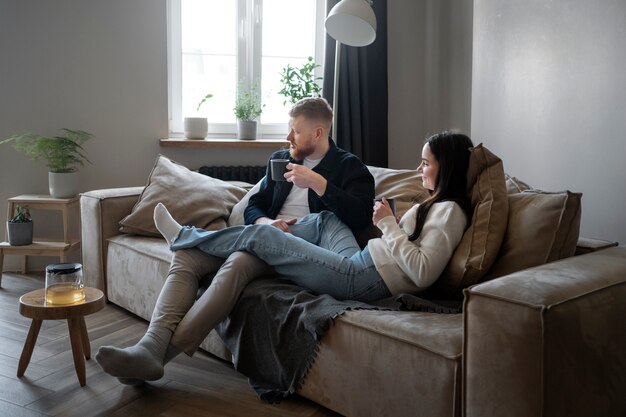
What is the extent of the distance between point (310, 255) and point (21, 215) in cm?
206

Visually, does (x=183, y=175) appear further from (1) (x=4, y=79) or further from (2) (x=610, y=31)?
(2) (x=610, y=31)

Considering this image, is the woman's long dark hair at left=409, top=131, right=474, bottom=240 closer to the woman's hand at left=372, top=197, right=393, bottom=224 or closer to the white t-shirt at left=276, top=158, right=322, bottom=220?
the woman's hand at left=372, top=197, right=393, bottom=224

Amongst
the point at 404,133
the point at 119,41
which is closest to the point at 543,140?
the point at 404,133

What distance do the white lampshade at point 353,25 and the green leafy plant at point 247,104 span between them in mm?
1039

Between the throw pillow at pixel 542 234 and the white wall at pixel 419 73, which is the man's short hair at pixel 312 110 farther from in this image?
the white wall at pixel 419 73

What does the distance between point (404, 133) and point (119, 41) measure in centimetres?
194

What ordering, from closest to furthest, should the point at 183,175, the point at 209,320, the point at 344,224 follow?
the point at 209,320, the point at 344,224, the point at 183,175

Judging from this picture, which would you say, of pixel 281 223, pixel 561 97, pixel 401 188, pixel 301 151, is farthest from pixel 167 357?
pixel 561 97

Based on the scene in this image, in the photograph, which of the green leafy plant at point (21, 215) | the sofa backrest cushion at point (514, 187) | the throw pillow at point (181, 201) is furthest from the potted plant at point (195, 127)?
the sofa backrest cushion at point (514, 187)

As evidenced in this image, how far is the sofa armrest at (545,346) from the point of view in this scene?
51.8 inches

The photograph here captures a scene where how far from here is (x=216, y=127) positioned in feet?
13.6

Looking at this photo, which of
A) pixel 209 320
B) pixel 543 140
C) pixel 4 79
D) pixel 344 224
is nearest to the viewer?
pixel 209 320

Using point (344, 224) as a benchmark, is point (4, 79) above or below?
above

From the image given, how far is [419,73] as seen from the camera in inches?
171
